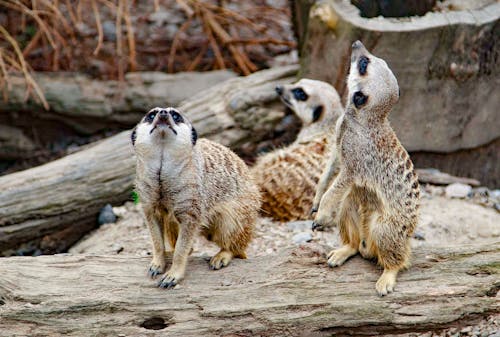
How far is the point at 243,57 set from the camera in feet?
21.2

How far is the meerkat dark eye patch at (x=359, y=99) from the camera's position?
3.15 metres

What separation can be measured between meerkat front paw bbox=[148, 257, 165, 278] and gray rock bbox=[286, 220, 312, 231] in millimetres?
1548

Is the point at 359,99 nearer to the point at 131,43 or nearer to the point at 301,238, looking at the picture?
the point at 301,238

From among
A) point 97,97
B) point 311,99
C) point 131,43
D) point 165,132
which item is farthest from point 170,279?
point 97,97

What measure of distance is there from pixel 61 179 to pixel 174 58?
2427mm

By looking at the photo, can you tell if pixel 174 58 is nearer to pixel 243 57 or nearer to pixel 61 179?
pixel 243 57

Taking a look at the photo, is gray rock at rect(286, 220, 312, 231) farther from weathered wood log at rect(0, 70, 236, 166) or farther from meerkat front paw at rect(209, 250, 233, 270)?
weathered wood log at rect(0, 70, 236, 166)

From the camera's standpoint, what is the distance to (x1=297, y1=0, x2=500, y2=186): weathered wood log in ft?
15.5

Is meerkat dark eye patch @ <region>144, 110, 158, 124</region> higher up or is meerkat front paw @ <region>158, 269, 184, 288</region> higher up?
meerkat dark eye patch @ <region>144, 110, 158, 124</region>

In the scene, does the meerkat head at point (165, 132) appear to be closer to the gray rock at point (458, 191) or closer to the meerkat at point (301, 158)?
the meerkat at point (301, 158)

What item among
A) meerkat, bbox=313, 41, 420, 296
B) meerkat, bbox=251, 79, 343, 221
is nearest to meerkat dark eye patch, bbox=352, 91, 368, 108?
meerkat, bbox=313, 41, 420, 296

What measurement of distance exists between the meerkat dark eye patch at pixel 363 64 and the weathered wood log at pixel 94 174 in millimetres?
2160

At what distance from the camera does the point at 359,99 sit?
3.16m

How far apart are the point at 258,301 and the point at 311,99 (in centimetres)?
230
